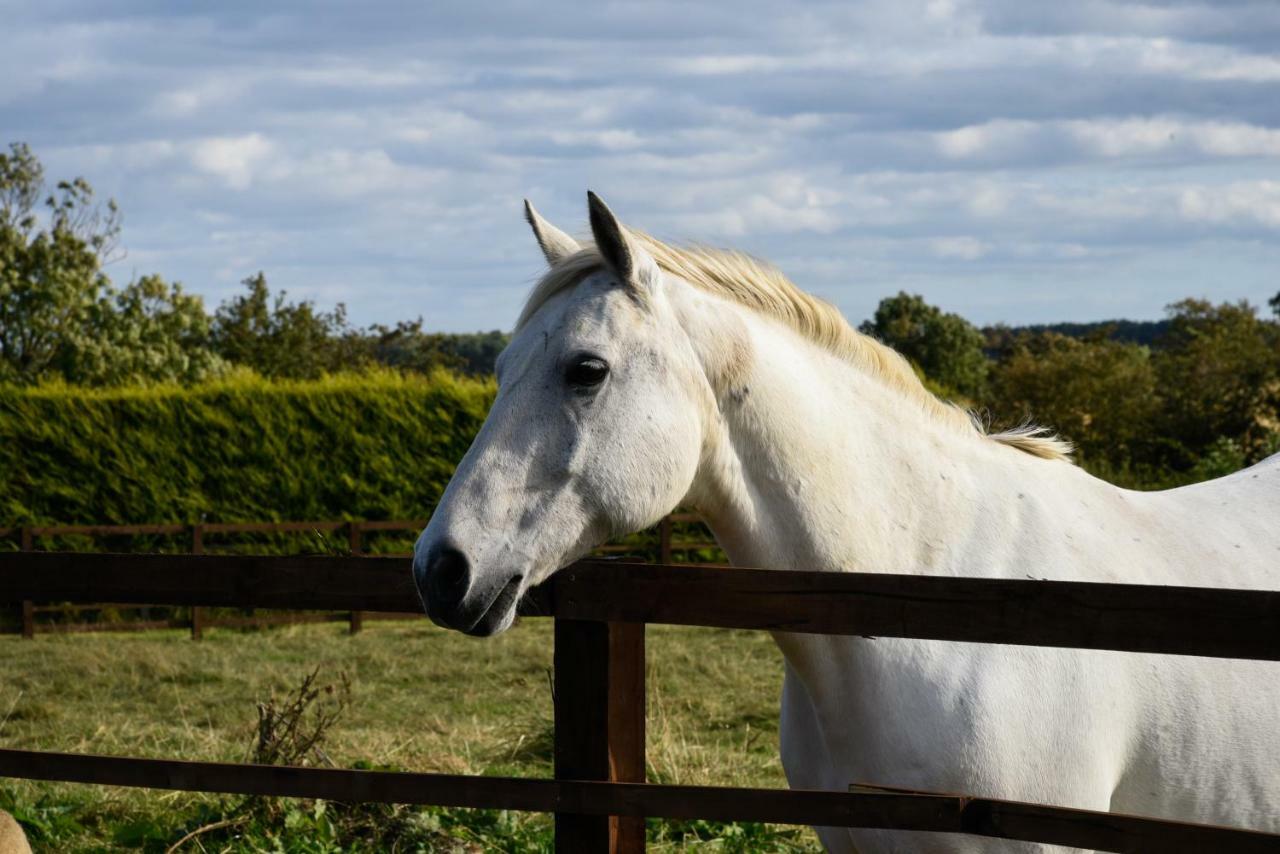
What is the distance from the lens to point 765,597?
236 cm

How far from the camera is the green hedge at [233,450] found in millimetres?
13641

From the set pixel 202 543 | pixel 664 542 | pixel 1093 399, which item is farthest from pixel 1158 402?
pixel 202 543

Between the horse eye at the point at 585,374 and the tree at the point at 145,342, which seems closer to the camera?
the horse eye at the point at 585,374

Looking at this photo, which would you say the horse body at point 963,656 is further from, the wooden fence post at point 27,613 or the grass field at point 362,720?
the wooden fence post at point 27,613

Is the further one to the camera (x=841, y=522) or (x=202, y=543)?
(x=202, y=543)

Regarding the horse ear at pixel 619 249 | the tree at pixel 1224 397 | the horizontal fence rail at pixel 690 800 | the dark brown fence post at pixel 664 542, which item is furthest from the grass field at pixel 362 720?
the tree at pixel 1224 397

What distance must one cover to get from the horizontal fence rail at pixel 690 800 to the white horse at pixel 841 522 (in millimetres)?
255

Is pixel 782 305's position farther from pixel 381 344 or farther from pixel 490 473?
pixel 381 344

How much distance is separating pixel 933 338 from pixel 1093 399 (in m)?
19.9

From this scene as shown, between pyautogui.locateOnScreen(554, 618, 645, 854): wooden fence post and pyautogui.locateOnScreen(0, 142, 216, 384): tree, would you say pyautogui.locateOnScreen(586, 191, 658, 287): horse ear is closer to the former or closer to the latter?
pyautogui.locateOnScreen(554, 618, 645, 854): wooden fence post

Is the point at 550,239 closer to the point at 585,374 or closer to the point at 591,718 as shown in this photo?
the point at 585,374

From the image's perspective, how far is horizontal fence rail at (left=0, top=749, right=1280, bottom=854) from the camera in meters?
2.13

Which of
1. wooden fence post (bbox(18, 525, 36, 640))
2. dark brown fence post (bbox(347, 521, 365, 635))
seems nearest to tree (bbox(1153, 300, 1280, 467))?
dark brown fence post (bbox(347, 521, 365, 635))

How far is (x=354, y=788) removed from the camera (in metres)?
2.67
